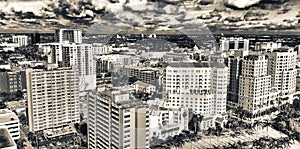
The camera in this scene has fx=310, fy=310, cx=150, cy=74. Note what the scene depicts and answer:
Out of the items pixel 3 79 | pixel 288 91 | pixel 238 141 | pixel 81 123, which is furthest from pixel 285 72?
pixel 3 79

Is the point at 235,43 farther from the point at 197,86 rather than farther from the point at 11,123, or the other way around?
the point at 11,123

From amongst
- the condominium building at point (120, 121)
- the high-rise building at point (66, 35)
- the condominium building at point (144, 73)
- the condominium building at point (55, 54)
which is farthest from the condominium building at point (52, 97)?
the high-rise building at point (66, 35)

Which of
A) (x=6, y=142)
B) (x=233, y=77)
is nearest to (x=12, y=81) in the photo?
(x=6, y=142)

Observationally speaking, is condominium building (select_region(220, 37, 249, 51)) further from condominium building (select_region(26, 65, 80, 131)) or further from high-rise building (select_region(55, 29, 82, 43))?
condominium building (select_region(26, 65, 80, 131))

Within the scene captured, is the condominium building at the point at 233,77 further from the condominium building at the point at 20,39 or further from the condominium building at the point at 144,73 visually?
the condominium building at the point at 20,39

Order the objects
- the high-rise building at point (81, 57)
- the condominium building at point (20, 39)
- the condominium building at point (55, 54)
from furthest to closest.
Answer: the condominium building at point (20, 39) < the condominium building at point (55, 54) < the high-rise building at point (81, 57)

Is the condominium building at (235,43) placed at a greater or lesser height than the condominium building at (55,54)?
greater

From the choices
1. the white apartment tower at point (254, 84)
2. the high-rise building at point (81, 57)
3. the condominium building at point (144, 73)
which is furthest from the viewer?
the high-rise building at point (81, 57)
